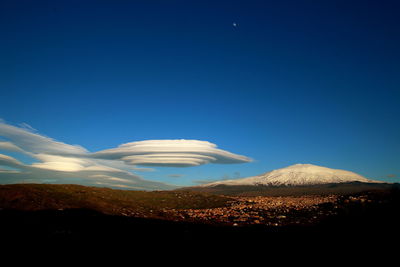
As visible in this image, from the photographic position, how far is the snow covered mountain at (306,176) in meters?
141

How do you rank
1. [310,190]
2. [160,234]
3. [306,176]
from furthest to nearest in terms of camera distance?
[306,176] < [310,190] < [160,234]

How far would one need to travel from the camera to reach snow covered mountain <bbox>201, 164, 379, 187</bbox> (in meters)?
141

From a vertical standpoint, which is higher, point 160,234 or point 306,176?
point 306,176

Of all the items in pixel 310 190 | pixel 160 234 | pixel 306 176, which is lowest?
pixel 160 234

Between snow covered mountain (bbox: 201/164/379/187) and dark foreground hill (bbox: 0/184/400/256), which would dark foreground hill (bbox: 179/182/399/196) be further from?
dark foreground hill (bbox: 0/184/400/256)

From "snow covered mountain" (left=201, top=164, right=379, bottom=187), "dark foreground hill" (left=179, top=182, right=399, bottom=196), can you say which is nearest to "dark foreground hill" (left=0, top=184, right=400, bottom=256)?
"dark foreground hill" (left=179, top=182, right=399, bottom=196)

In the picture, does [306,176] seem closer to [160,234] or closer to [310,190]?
[310,190]

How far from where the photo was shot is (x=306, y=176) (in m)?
154

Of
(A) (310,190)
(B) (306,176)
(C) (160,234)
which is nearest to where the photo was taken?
(C) (160,234)

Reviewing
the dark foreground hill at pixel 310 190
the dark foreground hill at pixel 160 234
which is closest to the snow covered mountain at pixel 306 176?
the dark foreground hill at pixel 310 190

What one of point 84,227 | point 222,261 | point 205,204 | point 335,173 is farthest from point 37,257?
point 335,173

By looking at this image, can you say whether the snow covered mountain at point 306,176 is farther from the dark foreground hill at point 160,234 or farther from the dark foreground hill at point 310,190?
the dark foreground hill at point 160,234

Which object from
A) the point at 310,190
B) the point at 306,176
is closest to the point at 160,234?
the point at 310,190

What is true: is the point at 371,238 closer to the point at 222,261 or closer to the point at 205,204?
the point at 222,261
